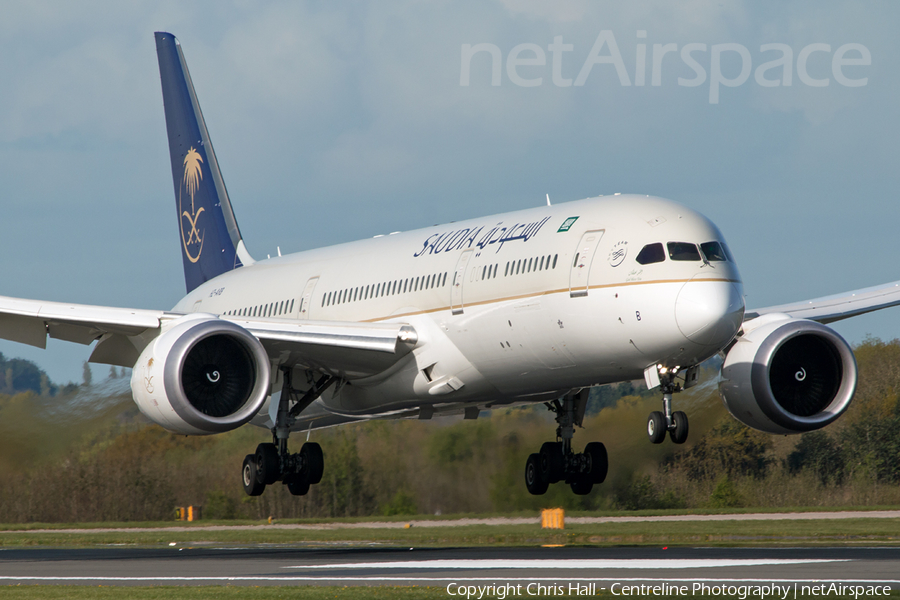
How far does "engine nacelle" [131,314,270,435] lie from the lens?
2402 cm

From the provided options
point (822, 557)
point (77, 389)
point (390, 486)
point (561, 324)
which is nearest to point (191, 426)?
point (561, 324)

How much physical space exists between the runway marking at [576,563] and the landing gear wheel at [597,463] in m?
6.10

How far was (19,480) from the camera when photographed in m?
41.1

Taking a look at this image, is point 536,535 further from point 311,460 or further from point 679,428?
point 679,428

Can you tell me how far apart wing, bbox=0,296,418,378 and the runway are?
4.25 metres

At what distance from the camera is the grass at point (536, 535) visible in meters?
30.8

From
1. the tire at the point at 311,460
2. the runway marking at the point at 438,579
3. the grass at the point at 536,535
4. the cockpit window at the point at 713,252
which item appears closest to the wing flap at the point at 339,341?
the tire at the point at 311,460

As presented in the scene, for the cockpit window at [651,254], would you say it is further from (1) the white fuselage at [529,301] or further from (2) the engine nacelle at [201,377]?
(2) the engine nacelle at [201,377]

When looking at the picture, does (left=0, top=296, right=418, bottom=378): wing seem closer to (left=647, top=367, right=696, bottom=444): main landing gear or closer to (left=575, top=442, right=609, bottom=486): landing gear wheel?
(left=575, top=442, right=609, bottom=486): landing gear wheel

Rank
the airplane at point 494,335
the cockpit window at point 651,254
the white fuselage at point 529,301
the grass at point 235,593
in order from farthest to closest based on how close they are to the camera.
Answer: the airplane at point 494,335 → the cockpit window at point 651,254 → the white fuselage at point 529,301 → the grass at point 235,593

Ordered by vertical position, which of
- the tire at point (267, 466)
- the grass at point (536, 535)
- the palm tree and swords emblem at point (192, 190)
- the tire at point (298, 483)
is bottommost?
the grass at point (536, 535)

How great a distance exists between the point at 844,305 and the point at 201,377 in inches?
582

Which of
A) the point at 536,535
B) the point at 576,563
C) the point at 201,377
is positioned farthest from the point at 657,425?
the point at 536,535

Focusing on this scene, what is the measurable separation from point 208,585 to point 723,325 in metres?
9.50
